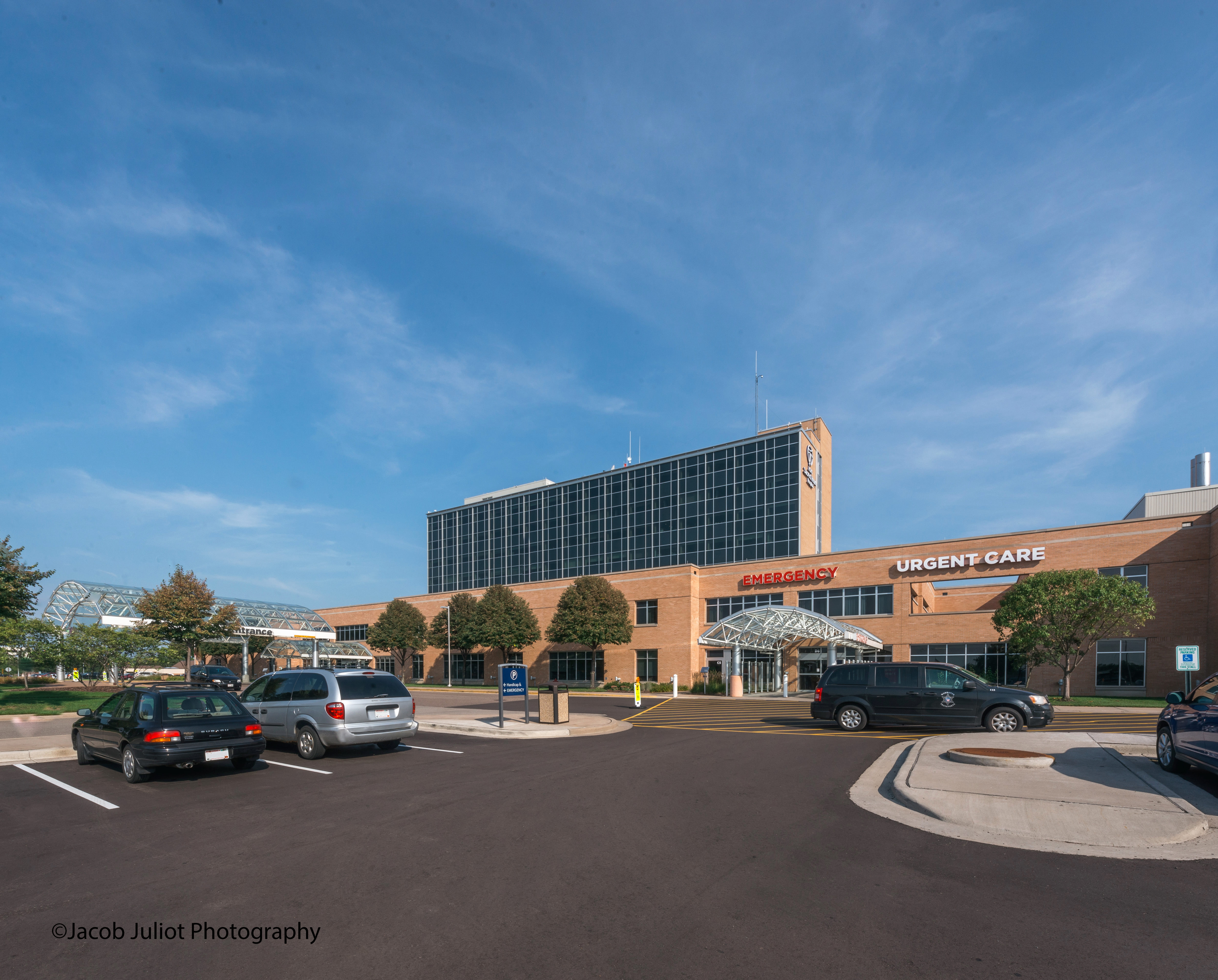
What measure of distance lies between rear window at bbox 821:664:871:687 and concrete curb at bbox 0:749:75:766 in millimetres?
16027

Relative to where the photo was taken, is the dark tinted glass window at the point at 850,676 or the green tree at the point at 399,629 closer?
the dark tinted glass window at the point at 850,676

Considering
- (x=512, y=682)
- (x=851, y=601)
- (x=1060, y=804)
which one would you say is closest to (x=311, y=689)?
(x=512, y=682)

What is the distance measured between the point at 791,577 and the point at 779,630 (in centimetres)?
709

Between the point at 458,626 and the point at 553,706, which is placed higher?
the point at 553,706

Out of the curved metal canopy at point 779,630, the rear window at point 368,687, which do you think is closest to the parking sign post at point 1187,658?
the curved metal canopy at point 779,630

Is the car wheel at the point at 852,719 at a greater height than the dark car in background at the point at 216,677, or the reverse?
the car wheel at the point at 852,719

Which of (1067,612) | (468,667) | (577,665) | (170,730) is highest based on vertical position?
(1067,612)

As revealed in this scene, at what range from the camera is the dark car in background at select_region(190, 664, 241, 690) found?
34281 millimetres

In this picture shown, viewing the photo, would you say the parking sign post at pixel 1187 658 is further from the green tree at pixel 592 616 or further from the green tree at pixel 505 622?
the green tree at pixel 505 622

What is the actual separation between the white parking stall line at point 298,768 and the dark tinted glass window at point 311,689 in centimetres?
117

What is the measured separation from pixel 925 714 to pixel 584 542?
228ft

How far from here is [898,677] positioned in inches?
685

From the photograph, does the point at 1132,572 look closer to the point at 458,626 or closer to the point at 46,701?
the point at 458,626

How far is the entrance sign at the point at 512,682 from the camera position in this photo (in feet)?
59.1
